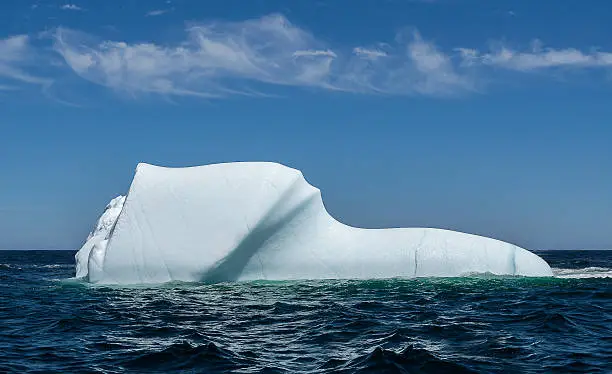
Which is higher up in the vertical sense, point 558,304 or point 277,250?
point 277,250

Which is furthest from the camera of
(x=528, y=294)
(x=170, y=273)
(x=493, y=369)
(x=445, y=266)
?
(x=445, y=266)

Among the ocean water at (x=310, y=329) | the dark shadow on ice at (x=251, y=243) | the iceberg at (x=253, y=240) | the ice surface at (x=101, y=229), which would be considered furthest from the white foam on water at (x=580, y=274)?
the ice surface at (x=101, y=229)

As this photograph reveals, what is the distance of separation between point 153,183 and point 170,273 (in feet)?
9.87

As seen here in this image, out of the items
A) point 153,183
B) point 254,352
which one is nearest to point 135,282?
point 153,183

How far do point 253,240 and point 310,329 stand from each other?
25.6 ft

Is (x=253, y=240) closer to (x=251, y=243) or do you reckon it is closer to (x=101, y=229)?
(x=251, y=243)

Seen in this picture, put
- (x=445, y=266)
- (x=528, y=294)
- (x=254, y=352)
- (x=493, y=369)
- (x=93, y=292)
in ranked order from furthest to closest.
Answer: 1. (x=445, y=266)
2. (x=93, y=292)
3. (x=528, y=294)
4. (x=254, y=352)
5. (x=493, y=369)

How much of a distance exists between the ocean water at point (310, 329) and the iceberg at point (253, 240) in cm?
112

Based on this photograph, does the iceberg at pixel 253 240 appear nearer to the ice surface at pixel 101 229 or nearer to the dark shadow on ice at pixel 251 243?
the dark shadow on ice at pixel 251 243

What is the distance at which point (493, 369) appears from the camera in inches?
328

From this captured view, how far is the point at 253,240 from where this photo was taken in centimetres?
1886

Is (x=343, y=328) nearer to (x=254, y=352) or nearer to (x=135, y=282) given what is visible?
(x=254, y=352)

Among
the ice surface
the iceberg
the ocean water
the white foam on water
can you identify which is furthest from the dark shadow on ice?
the white foam on water

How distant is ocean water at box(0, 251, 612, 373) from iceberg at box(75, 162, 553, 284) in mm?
1115
